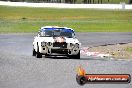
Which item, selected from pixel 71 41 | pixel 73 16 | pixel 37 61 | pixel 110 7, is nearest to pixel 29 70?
pixel 37 61

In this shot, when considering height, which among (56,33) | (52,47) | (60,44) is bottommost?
(52,47)

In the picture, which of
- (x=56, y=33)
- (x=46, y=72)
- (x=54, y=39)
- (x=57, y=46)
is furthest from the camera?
(x=56, y=33)

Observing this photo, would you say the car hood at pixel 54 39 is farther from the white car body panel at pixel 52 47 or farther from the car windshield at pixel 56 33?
the car windshield at pixel 56 33

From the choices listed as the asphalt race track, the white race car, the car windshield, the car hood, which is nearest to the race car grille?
the white race car

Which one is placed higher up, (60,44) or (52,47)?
(60,44)

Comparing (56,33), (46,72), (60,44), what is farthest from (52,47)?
(46,72)

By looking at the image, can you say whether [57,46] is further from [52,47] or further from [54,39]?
[54,39]

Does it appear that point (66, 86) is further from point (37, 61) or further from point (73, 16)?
point (73, 16)

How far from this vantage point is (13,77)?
14.1m

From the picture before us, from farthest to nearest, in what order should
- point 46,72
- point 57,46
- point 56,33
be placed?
point 56,33 → point 57,46 → point 46,72

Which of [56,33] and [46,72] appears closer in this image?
[46,72]

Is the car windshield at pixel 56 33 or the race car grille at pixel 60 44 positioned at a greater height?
the car windshield at pixel 56 33

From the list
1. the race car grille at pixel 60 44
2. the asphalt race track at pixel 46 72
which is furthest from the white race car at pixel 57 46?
the asphalt race track at pixel 46 72

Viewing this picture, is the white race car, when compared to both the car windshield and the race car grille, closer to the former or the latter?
the race car grille
